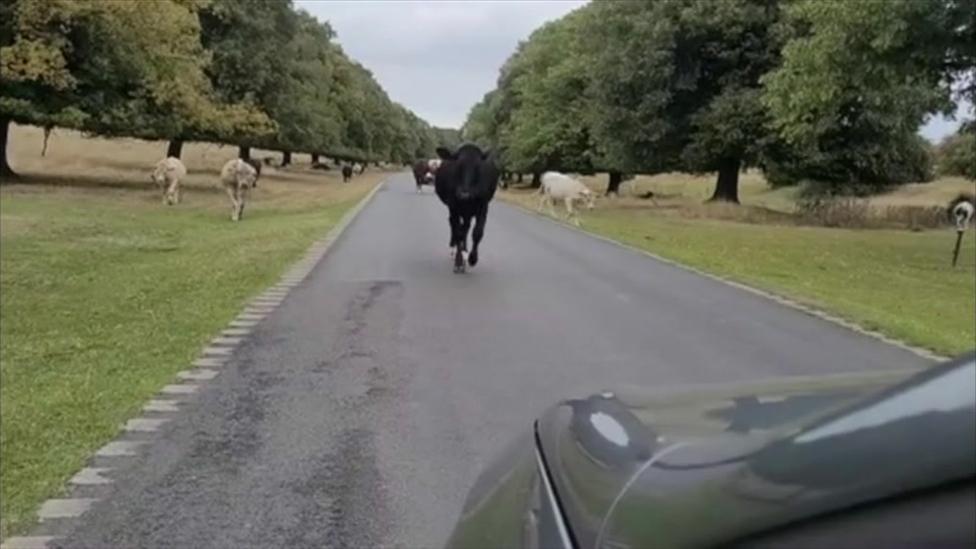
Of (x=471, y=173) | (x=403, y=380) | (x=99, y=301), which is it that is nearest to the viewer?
(x=403, y=380)

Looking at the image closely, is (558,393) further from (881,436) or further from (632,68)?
(632,68)

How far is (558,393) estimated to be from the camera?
6.84 meters

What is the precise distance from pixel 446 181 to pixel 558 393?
782 cm

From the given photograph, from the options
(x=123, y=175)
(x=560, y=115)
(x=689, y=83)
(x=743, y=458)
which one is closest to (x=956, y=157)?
(x=560, y=115)

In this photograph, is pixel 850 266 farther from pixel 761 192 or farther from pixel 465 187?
pixel 761 192

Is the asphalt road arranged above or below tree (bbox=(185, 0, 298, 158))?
below

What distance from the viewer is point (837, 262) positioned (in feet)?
65.5

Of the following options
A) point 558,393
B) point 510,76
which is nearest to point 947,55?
point 558,393

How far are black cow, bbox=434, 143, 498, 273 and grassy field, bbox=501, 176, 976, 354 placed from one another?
366 cm

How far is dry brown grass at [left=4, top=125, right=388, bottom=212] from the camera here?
110 feet

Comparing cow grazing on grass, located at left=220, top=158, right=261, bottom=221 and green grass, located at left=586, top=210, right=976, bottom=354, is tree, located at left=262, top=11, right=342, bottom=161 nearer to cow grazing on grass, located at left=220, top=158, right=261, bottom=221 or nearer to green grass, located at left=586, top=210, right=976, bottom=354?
cow grazing on grass, located at left=220, top=158, right=261, bottom=221

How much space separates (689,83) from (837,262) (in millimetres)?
19045

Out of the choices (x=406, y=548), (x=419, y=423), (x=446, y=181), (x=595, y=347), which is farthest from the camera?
(x=446, y=181)

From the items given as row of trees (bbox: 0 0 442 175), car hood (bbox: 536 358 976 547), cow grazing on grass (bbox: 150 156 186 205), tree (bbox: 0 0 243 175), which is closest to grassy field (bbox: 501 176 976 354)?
car hood (bbox: 536 358 976 547)
